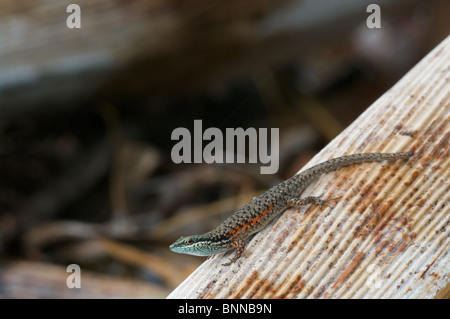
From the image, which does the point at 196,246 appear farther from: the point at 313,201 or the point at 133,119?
the point at 133,119

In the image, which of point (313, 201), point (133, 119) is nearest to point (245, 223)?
point (313, 201)

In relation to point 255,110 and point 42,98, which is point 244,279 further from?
point 255,110

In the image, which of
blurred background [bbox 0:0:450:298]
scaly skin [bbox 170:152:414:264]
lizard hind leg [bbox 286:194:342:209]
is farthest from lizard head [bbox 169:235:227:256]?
lizard hind leg [bbox 286:194:342:209]

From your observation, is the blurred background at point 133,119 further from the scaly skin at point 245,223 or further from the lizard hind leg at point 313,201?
the lizard hind leg at point 313,201

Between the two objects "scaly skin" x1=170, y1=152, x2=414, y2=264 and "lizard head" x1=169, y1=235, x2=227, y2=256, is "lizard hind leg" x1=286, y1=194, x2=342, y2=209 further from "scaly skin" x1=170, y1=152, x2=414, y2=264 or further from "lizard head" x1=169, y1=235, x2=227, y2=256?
"lizard head" x1=169, y1=235, x2=227, y2=256

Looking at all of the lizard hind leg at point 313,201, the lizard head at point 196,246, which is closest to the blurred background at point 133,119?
the lizard head at point 196,246

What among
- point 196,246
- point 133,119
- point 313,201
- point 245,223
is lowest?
point 196,246

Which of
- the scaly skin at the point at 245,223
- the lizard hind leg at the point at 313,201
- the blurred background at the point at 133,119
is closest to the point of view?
the lizard hind leg at the point at 313,201

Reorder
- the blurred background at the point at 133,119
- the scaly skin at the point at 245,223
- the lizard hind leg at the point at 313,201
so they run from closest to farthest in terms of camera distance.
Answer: the lizard hind leg at the point at 313,201, the scaly skin at the point at 245,223, the blurred background at the point at 133,119

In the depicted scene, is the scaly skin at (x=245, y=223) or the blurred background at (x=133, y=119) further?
the blurred background at (x=133, y=119)
